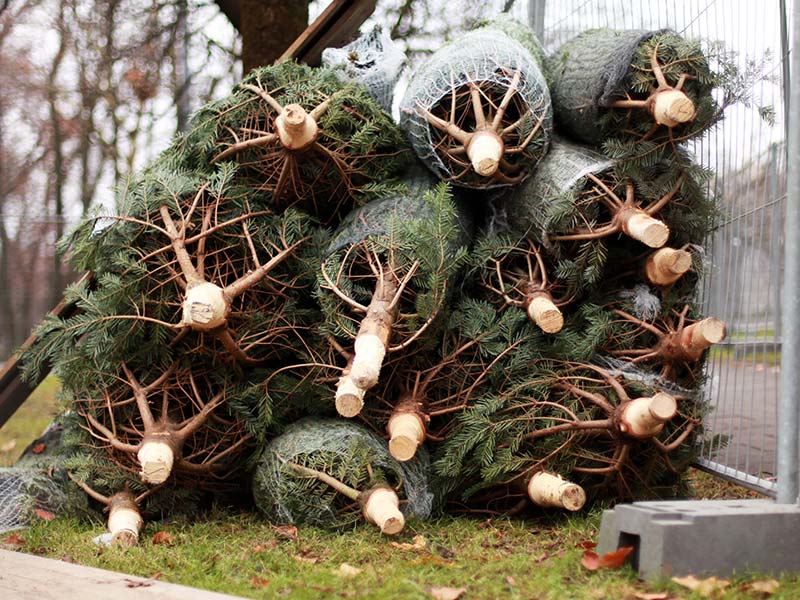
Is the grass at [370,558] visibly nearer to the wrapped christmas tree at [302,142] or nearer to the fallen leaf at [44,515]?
the fallen leaf at [44,515]

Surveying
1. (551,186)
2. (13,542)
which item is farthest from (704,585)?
(13,542)

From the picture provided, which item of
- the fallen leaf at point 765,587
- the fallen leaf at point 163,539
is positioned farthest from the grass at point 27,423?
the fallen leaf at point 765,587

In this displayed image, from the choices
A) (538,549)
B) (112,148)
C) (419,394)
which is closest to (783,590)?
(538,549)

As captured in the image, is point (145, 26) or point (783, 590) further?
point (145, 26)

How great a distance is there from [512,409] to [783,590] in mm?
1154

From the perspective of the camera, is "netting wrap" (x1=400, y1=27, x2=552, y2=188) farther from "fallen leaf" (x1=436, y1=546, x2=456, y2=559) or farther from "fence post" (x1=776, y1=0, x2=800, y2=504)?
"fallen leaf" (x1=436, y1=546, x2=456, y2=559)

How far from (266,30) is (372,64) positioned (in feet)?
6.12

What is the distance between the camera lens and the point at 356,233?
125 inches

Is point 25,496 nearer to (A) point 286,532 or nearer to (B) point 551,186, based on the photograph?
(A) point 286,532

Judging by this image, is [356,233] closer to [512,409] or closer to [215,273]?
[215,273]

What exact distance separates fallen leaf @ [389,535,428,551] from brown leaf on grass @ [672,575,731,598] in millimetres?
899

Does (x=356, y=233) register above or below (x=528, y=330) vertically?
above

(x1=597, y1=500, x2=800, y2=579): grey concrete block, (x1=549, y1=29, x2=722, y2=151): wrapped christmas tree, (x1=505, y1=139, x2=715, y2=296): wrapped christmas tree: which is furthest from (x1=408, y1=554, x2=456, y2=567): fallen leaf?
(x1=549, y1=29, x2=722, y2=151): wrapped christmas tree

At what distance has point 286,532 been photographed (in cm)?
296
